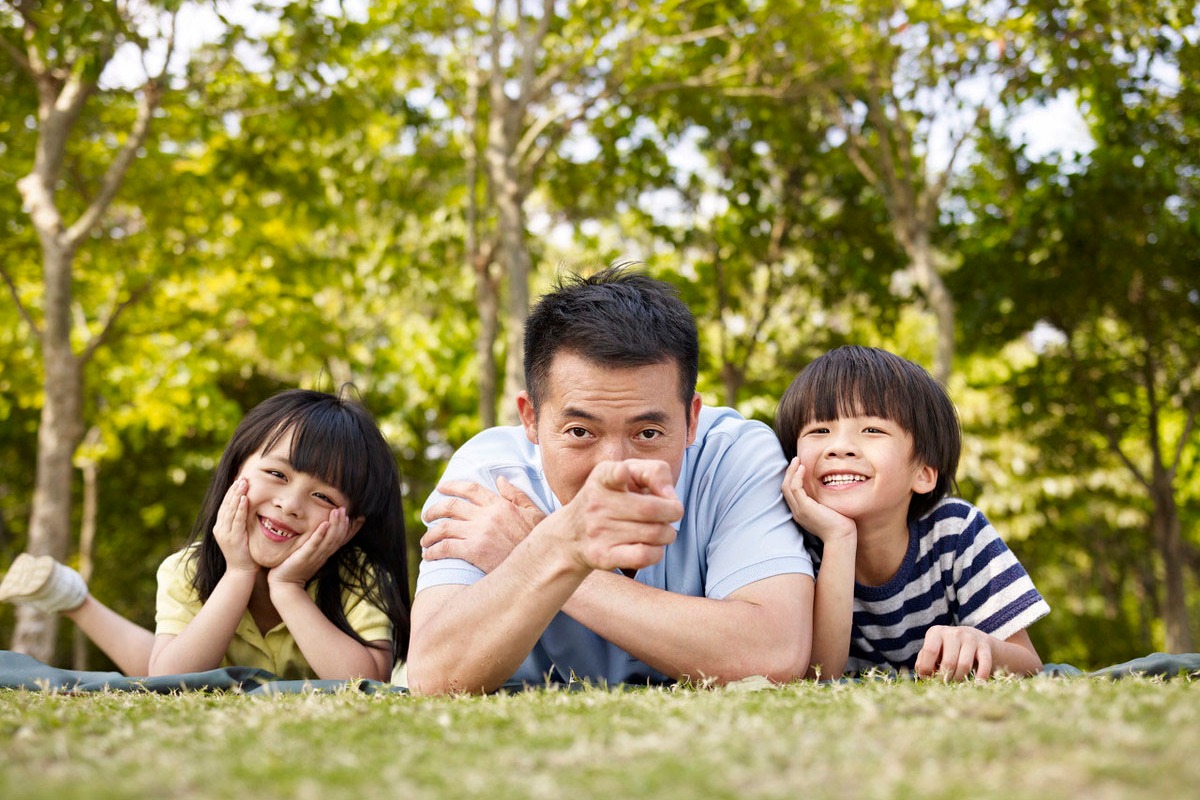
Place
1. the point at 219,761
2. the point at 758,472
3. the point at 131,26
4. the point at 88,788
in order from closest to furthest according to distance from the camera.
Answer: the point at 88,788 < the point at 219,761 < the point at 758,472 < the point at 131,26

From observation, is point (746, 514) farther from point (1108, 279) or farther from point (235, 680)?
point (1108, 279)

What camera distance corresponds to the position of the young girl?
419 centimetres

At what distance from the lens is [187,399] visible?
1056cm

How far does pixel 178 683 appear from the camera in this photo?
341 cm

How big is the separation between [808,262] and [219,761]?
11.9 metres

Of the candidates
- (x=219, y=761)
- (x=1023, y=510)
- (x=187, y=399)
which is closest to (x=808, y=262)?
(x=1023, y=510)

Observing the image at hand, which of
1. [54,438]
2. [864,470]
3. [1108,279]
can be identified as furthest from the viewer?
[1108,279]

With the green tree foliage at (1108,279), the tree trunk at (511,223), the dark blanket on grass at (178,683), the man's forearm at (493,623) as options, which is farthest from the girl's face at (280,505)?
the green tree foliage at (1108,279)

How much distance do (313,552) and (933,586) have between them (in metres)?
2.41

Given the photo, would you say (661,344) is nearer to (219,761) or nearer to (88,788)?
(219,761)

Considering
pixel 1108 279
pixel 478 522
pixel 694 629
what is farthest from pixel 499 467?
pixel 1108 279

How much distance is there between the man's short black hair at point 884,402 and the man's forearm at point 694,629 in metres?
1.03

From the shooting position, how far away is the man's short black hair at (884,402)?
3928 mm

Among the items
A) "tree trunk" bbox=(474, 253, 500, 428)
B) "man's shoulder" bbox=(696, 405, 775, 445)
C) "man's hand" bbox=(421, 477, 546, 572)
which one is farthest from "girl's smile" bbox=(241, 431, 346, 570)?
"tree trunk" bbox=(474, 253, 500, 428)
